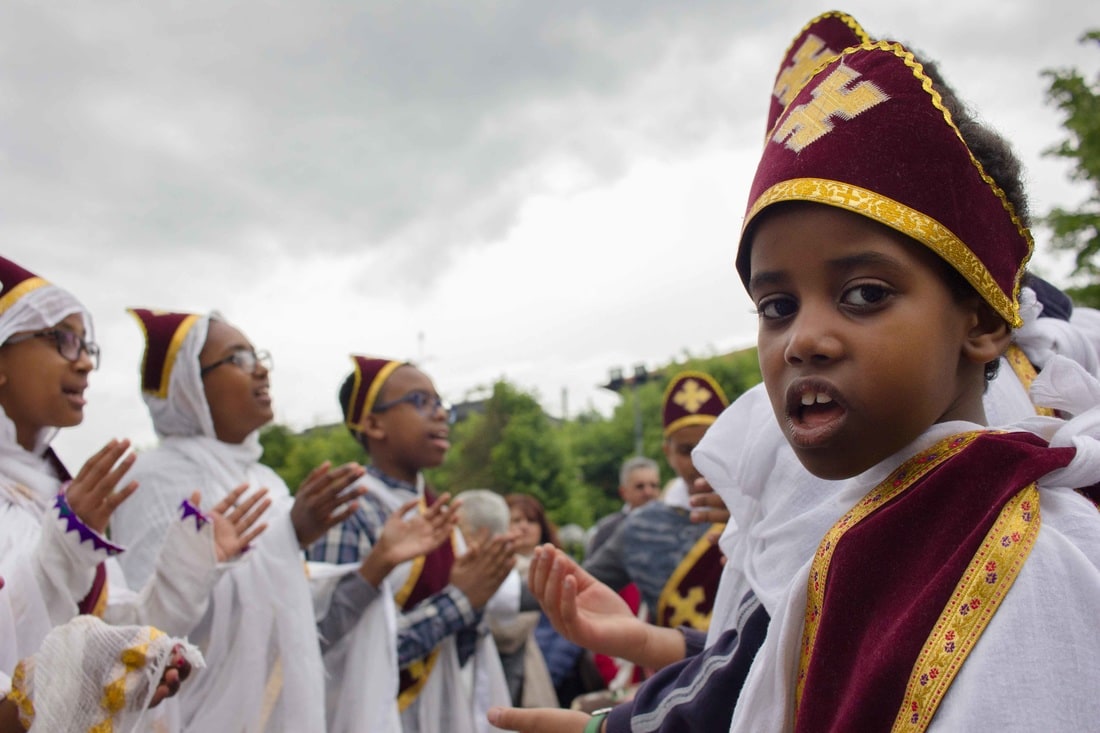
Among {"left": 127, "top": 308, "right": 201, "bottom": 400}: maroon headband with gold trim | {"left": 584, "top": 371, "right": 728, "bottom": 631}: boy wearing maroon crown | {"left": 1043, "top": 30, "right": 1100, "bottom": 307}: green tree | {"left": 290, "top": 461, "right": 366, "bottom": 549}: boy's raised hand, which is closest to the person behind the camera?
{"left": 290, "top": 461, "right": 366, "bottom": 549}: boy's raised hand

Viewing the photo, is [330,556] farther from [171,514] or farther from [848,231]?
[848,231]

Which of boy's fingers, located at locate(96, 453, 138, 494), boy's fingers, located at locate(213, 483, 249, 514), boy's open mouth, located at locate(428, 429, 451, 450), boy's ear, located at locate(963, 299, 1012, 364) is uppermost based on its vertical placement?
boy's ear, located at locate(963, 299, 1012, 364)

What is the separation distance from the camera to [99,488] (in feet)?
8.98

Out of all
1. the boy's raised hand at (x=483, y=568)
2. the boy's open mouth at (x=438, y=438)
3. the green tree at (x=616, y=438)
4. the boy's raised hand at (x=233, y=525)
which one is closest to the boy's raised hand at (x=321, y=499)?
the boy's raised hand at (x=233, y=525)

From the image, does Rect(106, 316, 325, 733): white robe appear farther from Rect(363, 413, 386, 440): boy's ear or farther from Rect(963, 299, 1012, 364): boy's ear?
Rect(963, 299, 1012, 364): boy's ear

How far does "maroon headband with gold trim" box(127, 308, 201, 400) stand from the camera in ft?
13.3

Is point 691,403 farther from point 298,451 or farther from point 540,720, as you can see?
point 298,451

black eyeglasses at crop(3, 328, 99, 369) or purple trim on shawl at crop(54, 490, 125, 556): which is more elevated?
black eyeglasses at crop(3, 328, 99, 369)

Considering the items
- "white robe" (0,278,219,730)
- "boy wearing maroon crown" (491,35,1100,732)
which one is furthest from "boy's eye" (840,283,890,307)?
"white robe" (0,278,219,730)

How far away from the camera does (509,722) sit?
1906mm

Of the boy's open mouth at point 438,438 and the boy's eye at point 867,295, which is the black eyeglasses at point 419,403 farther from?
the boy's eye at point 867,295

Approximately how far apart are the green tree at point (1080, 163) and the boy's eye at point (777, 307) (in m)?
12.5

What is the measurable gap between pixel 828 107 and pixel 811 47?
3.41 feet

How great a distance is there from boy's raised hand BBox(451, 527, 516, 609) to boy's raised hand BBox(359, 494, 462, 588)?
0.32m
